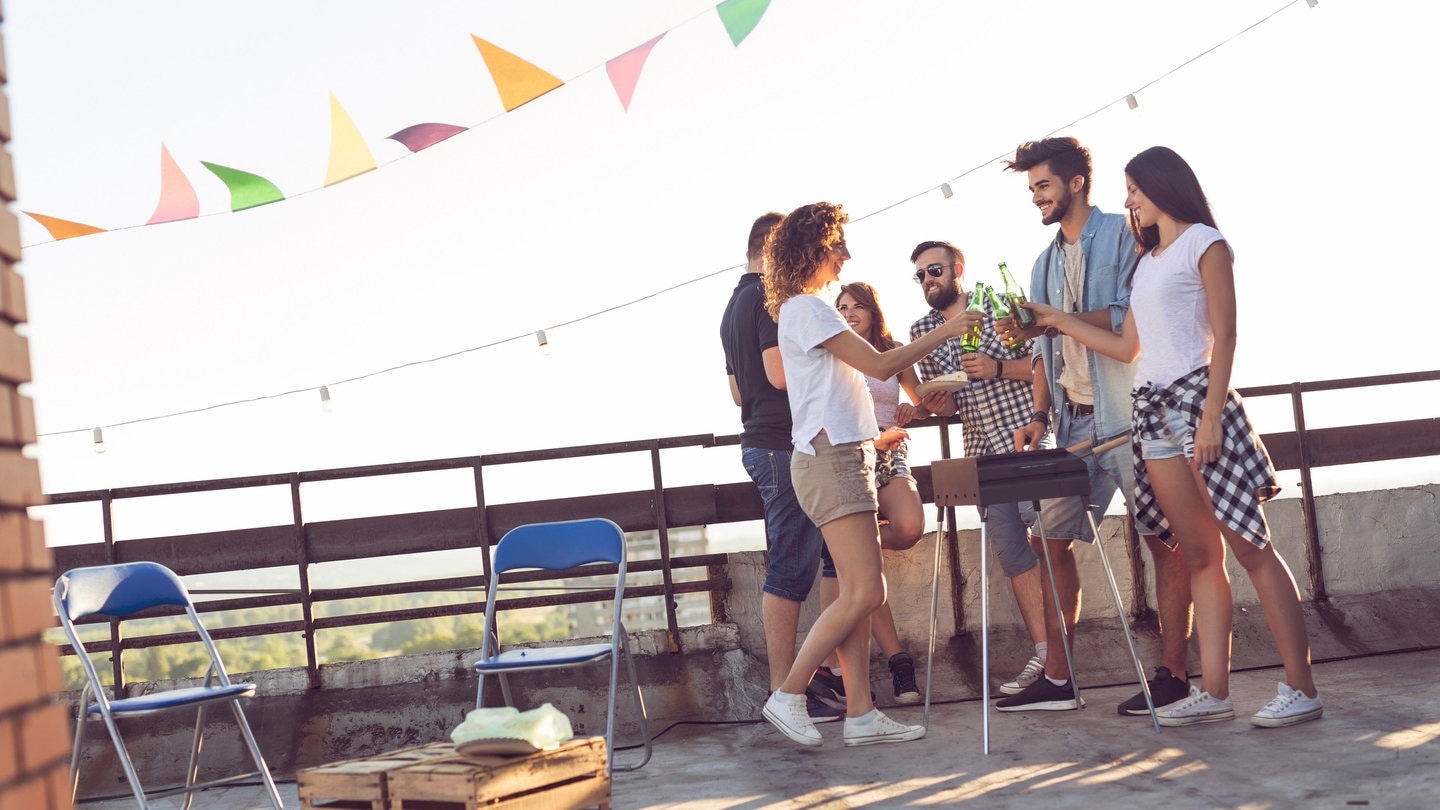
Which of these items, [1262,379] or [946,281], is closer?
[946,281]

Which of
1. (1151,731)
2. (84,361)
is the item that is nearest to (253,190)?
(84,361)

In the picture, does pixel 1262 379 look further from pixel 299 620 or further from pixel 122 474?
pixel 122 474

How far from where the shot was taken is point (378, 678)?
5094 mm

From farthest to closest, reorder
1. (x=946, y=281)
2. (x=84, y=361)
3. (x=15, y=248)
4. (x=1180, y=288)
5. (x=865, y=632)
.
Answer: (x=84, y=361) < (x=946, y=281) < (x=865, y=632) < (x=1180, y=288) < (x=15, y=248)

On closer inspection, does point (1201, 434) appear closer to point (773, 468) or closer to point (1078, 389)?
point (1078, 389)

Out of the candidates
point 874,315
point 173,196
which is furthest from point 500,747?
point 173,196

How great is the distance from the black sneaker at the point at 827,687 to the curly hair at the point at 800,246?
1443 millimetres

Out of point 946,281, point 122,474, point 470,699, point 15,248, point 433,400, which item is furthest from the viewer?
point 122,474

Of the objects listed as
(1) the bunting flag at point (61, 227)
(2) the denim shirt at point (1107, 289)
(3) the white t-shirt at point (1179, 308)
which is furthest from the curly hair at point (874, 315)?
(1) the bunting flag at point (61, 227)

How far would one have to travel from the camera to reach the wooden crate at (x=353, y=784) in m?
2.82

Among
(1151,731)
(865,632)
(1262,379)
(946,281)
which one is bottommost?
(1151,731)

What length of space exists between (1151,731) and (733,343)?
179 centimetres

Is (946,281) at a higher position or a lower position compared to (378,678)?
higher

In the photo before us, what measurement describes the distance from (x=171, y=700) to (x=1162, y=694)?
9.63 feet
